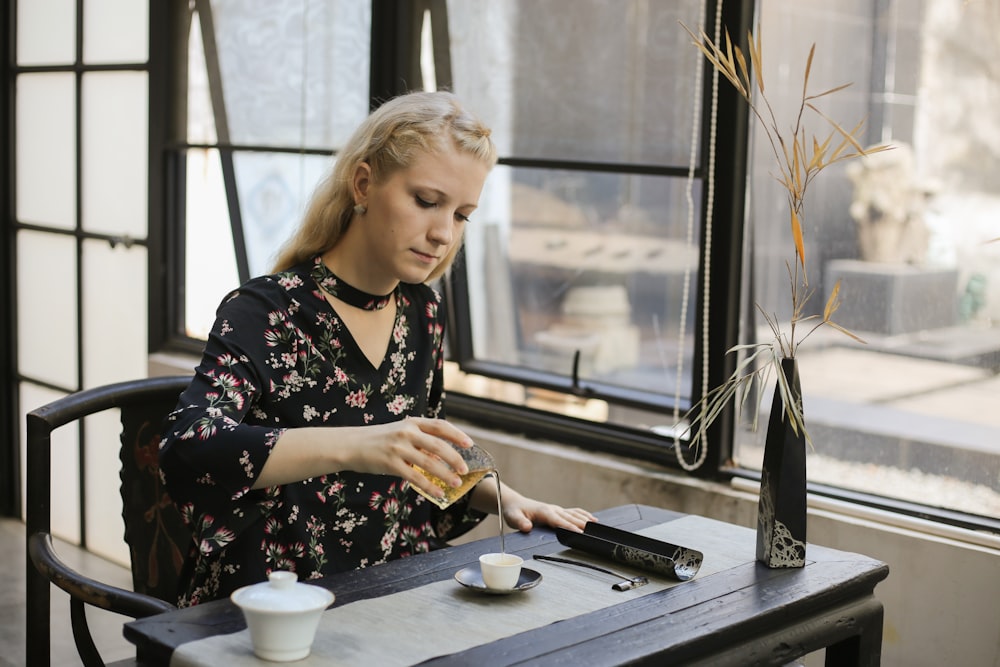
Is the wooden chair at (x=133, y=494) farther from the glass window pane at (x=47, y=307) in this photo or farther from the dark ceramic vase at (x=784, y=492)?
the glass window pane at (x=47, y=307)

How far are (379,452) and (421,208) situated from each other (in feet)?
1.63

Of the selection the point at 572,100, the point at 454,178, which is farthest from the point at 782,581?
the point at 572,100

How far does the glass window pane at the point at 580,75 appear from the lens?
2787mm

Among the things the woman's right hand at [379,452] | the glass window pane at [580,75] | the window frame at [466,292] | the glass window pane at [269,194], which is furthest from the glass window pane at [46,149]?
the woman's right hand at [379,452]

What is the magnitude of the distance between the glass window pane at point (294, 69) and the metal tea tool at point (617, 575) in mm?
2002

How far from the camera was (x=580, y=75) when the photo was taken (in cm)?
298

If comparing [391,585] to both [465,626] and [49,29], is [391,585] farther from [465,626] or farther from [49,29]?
[49,29]

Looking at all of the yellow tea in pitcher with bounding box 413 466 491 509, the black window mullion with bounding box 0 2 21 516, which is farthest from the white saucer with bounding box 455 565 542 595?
the black window mullion with bounding box 0 2 21 516

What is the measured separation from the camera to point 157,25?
4.09 meters

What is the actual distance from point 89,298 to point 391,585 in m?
3.17

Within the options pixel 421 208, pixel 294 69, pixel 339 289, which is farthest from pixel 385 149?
pixel 294 69

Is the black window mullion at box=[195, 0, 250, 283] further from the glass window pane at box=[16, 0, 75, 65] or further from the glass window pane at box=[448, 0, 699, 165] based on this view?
the glass window pane at box=[448, 0, 699, 165]

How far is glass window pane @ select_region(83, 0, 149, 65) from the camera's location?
4.15 metres

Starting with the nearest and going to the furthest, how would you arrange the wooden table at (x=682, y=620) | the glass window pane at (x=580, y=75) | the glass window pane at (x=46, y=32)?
the wooden table at (x=682, y=620), the glass window pane at (x=580, y=75), the glass window pane at (x=46, y=32)
